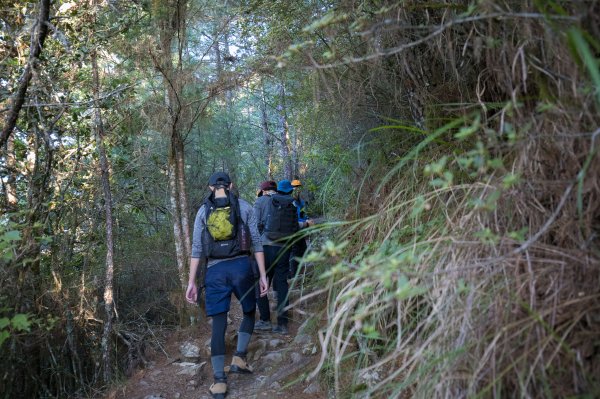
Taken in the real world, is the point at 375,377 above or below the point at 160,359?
above

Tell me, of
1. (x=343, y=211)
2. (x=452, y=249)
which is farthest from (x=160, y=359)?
(x=452, y=249)

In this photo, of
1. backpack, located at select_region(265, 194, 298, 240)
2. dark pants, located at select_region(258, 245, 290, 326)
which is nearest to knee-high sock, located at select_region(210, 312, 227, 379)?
dark pants, located at select_region(258, 245, 290, 326)

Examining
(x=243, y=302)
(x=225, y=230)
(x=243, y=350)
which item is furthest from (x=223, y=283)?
(x=243, y=350)

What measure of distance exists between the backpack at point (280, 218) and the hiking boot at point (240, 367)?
190 cm

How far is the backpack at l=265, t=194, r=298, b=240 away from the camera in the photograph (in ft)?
22.4

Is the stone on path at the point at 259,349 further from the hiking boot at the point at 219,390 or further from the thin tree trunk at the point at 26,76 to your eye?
the thin tree trunk at the point at 26,76

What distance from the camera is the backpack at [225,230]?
4.95 meters

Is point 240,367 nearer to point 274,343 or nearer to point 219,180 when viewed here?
point 274,343

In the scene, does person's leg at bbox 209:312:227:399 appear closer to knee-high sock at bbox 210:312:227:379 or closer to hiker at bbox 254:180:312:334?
knee-high sock at bbox 210:312:227:379

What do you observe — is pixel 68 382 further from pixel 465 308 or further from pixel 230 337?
pixel 465 308

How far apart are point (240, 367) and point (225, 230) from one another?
1.56m

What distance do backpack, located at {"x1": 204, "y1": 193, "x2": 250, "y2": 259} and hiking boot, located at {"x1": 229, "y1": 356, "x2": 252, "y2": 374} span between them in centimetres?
121

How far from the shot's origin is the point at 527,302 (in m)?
2.15

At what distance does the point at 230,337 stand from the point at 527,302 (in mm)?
4998
